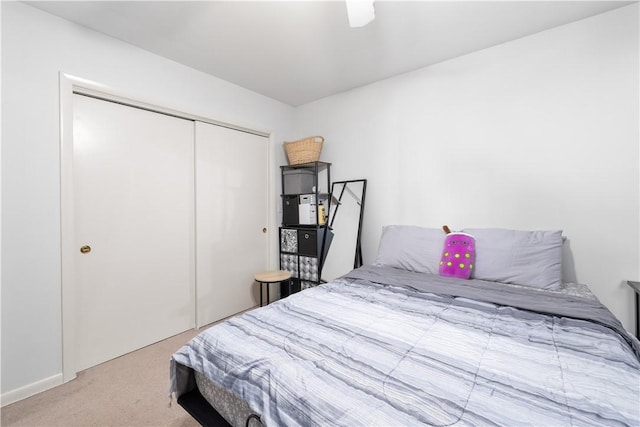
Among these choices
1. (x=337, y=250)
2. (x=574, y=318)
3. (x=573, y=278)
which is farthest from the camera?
(x=337, y=250)

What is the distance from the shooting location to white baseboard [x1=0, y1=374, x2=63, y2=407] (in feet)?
5.50

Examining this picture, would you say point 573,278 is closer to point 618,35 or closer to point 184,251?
point 618,35

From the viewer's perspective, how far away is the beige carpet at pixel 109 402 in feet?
5.11

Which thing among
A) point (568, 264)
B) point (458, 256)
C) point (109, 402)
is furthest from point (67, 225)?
point (568, 264)

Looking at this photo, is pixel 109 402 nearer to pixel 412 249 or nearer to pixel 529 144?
pixel 412 249

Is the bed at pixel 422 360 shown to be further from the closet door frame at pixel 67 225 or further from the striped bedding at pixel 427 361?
the closet door frame at pixel 67 225

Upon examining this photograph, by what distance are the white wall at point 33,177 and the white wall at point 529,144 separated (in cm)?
251

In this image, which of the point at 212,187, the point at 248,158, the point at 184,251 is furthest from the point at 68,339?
the point at 248,158

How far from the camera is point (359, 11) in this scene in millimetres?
1368

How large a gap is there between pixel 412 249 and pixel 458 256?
36 centimetres

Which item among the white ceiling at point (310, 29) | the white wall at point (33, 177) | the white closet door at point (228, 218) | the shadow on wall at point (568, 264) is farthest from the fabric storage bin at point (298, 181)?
the shadow on wall at point (568, 264)

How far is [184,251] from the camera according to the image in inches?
104

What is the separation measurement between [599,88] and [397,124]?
1445mm

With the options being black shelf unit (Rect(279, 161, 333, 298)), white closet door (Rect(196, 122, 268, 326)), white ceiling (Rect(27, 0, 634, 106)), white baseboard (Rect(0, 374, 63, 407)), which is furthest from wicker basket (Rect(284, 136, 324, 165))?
white baseboard (Rect(0, 374, 63, 407))
